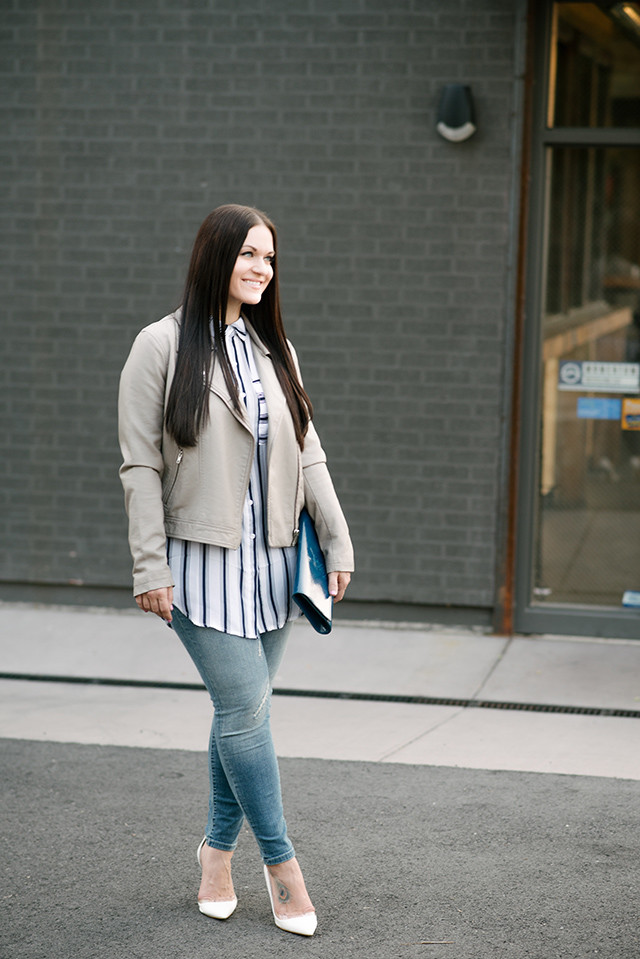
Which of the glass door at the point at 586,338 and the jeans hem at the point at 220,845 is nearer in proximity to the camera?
the jeans hem at the point at 220,845

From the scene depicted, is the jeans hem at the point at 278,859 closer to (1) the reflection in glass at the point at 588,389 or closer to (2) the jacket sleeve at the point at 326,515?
(2) the jacket sleeve at the point at 326,515

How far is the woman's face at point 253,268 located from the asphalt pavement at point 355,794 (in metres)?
1.76

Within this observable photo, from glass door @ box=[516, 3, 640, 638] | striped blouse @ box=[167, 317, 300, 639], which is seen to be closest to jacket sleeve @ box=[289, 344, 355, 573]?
striped blouse @ box=[167, 317, 300, 639]

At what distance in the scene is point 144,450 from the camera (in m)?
3.28

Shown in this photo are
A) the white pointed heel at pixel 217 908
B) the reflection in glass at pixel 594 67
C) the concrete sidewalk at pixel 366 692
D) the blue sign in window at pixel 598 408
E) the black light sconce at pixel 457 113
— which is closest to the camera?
the white pointed heel at pixel 217 908

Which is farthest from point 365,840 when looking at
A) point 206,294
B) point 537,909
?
point 206,294

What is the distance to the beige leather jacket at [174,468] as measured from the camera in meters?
3.23

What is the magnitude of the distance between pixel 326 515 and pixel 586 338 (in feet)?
12.2

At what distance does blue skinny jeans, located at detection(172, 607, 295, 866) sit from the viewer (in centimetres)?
325

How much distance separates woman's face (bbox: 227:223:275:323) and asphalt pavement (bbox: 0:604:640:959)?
1761 mm

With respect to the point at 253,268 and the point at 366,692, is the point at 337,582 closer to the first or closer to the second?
the point at 253,268

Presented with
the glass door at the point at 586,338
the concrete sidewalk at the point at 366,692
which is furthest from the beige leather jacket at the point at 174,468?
the glass door at the point at 586,338

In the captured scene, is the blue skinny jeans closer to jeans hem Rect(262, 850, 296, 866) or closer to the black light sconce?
jeans hem Rect(262, 850, 296, 866)

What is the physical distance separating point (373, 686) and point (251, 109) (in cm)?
325
